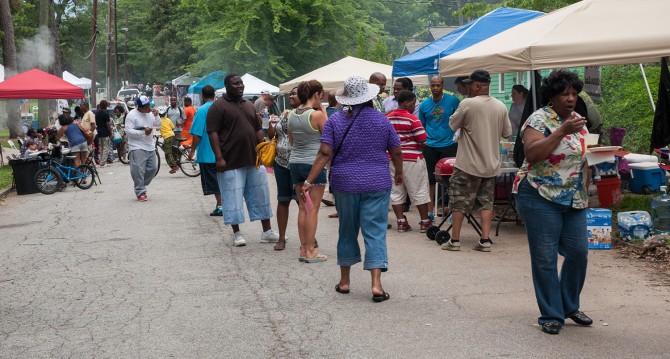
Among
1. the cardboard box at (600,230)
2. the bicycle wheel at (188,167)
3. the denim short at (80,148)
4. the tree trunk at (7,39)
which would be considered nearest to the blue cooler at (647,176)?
the cardboard box at (600,230)

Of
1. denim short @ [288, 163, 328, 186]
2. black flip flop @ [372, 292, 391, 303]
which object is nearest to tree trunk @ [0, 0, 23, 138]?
denim short @ [288, 163, 328, 186]

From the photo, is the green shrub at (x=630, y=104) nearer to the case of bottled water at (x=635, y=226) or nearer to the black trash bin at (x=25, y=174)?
the case of bottled water at (x=635, y=226)

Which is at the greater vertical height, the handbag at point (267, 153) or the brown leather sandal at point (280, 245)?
the handbag at point (267, 153)

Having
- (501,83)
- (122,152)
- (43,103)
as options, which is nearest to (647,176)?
(122,152)

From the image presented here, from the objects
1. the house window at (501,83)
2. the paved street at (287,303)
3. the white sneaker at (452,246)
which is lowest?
the paved street at (287,303)

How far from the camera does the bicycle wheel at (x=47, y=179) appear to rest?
17969mm

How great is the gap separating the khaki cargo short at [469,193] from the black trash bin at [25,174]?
11323 millimetres

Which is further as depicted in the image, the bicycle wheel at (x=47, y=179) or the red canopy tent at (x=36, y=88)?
the red canopy tent at (x=36, y=88)

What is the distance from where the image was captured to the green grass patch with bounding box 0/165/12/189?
19244mm

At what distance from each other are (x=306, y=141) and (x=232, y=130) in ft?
4.17

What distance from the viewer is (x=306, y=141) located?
9.11 meters

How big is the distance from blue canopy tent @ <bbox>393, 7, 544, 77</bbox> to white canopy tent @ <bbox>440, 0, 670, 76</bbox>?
15.5 ft

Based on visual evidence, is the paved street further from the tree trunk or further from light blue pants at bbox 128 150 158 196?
the tree trunk

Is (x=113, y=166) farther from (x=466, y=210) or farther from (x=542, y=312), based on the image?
(x=542, y=312)
